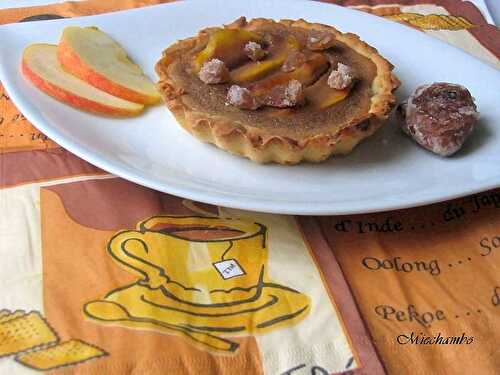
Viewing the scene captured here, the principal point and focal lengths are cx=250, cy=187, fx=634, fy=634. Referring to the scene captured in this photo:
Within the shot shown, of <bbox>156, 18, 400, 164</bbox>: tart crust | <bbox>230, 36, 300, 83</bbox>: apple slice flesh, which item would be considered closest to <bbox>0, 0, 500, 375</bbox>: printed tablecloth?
<bbox>156, 18, 400, 164</bbox>: tart crust

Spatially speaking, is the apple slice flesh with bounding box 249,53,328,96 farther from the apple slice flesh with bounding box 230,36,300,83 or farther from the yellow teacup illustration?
A: the yellow teacup illustration

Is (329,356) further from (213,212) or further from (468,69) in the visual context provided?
(468,69)

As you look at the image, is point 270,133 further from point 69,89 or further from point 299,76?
point 69,89

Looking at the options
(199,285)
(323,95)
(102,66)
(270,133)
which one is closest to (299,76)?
(323,95)

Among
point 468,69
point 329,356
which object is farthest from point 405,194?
point 468,69

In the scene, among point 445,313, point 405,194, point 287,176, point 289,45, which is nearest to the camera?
point 445,313
